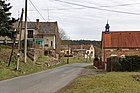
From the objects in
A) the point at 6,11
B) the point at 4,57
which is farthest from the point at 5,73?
the point at 6,11

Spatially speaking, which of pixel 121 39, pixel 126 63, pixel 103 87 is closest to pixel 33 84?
pixel 103 87

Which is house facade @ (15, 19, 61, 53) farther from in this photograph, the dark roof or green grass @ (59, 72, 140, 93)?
green grass @ (59, 72, 140, 93)

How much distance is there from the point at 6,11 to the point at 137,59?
1812cm

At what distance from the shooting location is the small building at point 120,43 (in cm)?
6475

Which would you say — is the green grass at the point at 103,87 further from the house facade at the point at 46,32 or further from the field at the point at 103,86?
the house facade at the point at 46,32

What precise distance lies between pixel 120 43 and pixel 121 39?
1661 millimetres

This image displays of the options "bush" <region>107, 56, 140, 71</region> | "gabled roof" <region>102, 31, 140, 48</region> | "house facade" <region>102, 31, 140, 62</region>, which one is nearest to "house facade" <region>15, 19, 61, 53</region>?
"gabled roof" <region>102, 31, 140, 48</region>

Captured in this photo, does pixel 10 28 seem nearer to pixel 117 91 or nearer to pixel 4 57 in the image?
pixel 4 57

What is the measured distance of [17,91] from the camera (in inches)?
723

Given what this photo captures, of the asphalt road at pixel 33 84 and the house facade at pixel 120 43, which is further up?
the house facade at pixel 120 43

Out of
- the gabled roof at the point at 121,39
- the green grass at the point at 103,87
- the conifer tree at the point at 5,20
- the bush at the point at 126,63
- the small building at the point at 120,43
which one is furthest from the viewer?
the gabled roof at the point at 121,39

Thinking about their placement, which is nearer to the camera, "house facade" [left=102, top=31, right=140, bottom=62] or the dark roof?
"house facade" [left=102, top=31, right=140, bottom=62]

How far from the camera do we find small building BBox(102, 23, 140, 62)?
2549 inches

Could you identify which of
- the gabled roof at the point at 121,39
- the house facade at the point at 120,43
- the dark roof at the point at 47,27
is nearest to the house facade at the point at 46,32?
the dark roof at the point at 47,27
